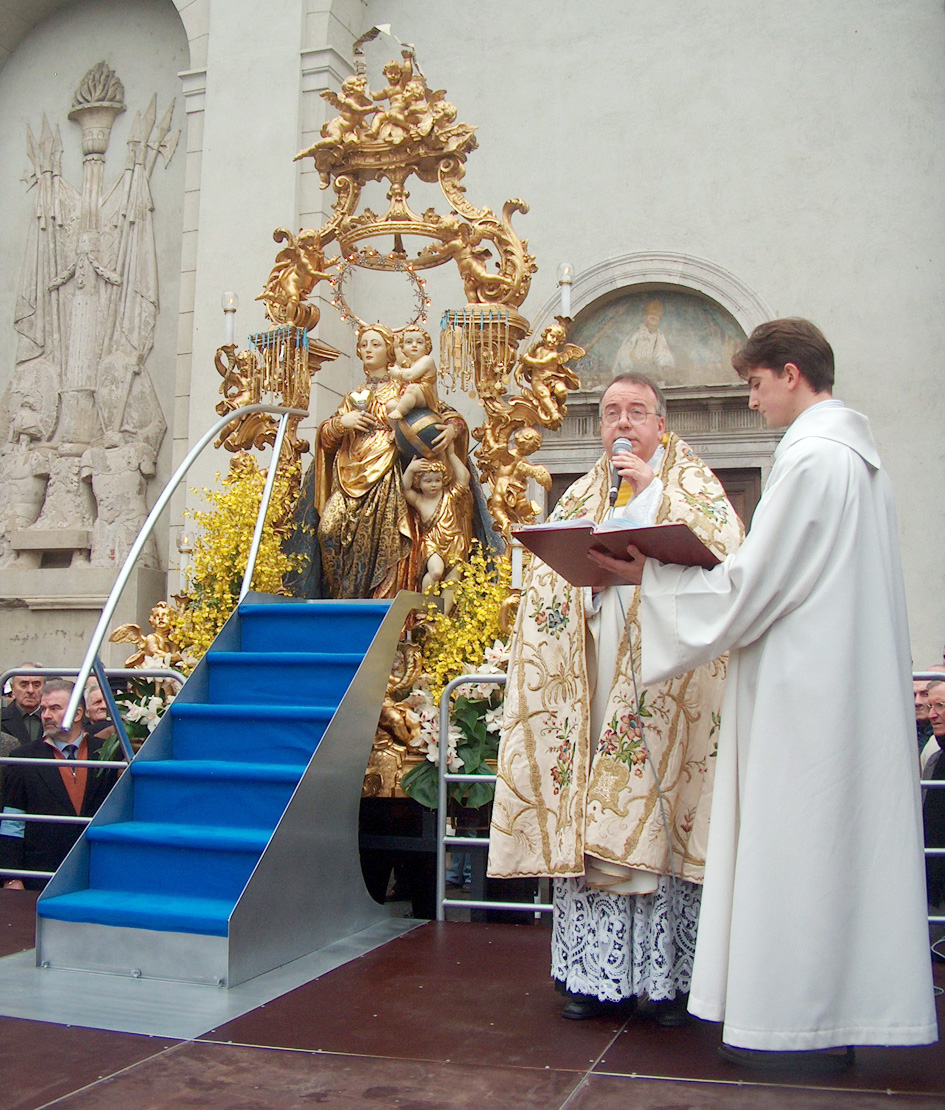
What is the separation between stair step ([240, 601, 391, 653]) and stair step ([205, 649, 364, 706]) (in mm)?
176

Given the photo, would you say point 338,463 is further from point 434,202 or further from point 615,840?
point 434,202

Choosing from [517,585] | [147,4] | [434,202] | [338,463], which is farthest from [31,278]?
[517,585]

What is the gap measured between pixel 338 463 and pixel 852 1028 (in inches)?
144

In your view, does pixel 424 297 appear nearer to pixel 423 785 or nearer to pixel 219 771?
pixel 423 785

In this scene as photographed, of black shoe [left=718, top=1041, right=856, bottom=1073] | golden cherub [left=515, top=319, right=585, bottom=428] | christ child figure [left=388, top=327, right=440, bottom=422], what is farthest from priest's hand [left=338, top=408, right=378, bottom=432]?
black shoe [left=718, top=1041, right=856, bottom=1073]

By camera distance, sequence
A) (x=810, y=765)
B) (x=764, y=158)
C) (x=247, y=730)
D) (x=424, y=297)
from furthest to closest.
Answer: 1. (x=764, y=158)
2. (x=424, y=297)
3. (x=247, y=730)
4. (x=810, y=765)

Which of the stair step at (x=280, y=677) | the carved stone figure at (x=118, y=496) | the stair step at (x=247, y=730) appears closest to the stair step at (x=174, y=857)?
the stair step at (x=247, y=730)

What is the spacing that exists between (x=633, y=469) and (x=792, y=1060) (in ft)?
4.68

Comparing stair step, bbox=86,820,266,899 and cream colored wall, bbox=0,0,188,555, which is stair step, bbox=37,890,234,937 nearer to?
stair step, bbox=86,820,266,899

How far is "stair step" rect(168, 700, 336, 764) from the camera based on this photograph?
425 centimetres

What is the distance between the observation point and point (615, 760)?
3145mm

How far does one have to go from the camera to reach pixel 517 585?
488cm

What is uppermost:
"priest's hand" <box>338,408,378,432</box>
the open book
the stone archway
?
the stone archway

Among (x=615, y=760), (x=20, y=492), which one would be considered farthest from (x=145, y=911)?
(x=20, y=492)
